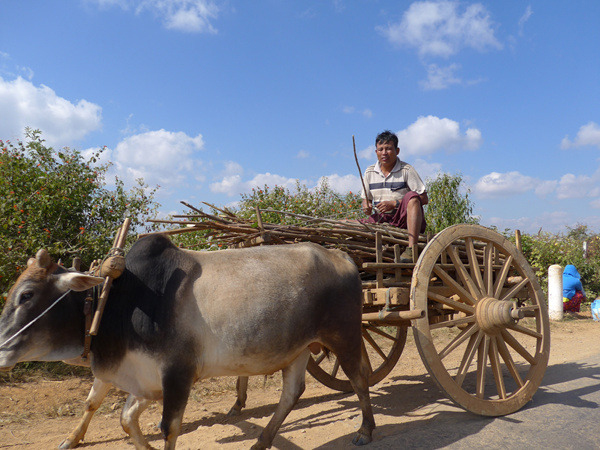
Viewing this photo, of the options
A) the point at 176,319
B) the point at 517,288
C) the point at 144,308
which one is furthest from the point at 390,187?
the point at 144,308

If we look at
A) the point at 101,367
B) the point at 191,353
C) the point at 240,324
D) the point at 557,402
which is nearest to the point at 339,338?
the point at 240,324

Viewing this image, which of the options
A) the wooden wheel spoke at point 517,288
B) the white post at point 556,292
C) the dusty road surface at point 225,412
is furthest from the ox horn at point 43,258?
the white post at point 556,292

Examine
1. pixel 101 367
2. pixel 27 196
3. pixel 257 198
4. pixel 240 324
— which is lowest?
pixel 101 367

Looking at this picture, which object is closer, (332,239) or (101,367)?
(101,367)

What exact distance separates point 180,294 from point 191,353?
0.38 m

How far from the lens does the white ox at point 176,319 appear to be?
2.95 metres

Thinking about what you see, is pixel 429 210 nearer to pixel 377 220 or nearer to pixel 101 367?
pixel 377 220

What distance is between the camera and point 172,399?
9.75 feet

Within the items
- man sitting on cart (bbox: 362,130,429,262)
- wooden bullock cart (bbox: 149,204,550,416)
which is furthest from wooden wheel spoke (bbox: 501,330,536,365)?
man sitting on cart (bbox: 362,130,429,262)

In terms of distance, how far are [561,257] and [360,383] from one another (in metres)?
12.1

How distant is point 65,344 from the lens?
3010 mm

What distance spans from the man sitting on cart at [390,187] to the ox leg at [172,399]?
2691 mm

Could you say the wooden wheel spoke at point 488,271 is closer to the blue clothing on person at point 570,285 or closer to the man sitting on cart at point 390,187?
the man sitting on cart at point 390,187

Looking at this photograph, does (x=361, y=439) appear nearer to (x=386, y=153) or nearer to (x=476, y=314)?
(x=476, y=314)
